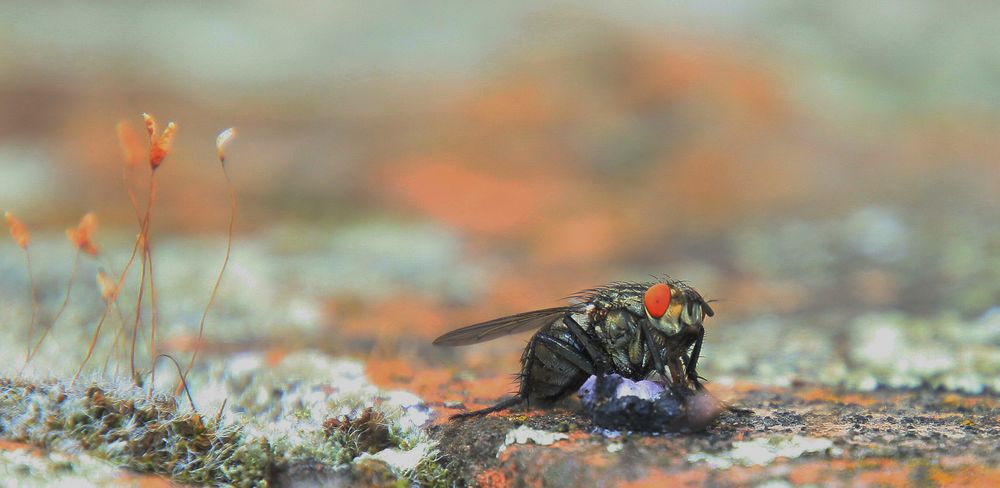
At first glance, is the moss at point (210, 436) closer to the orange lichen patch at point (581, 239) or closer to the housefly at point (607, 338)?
the housefly at point (607, 338)

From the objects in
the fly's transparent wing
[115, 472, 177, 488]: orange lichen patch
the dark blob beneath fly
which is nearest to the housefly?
the fly's transparent wing

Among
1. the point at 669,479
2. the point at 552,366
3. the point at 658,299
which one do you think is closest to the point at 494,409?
the point at 552,366

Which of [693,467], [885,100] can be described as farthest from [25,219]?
[885,100]

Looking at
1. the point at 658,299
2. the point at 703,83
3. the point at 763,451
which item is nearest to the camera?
the point at 763,451

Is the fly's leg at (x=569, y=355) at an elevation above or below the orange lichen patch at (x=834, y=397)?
above

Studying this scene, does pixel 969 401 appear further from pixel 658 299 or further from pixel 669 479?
pixel 669 479

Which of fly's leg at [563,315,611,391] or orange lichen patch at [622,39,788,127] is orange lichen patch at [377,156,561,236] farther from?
fly's leg at [563,315,611,391]

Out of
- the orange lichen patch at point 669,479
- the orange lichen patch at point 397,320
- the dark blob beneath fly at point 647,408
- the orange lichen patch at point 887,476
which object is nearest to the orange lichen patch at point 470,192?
the orange lichen patch at point 397,320
